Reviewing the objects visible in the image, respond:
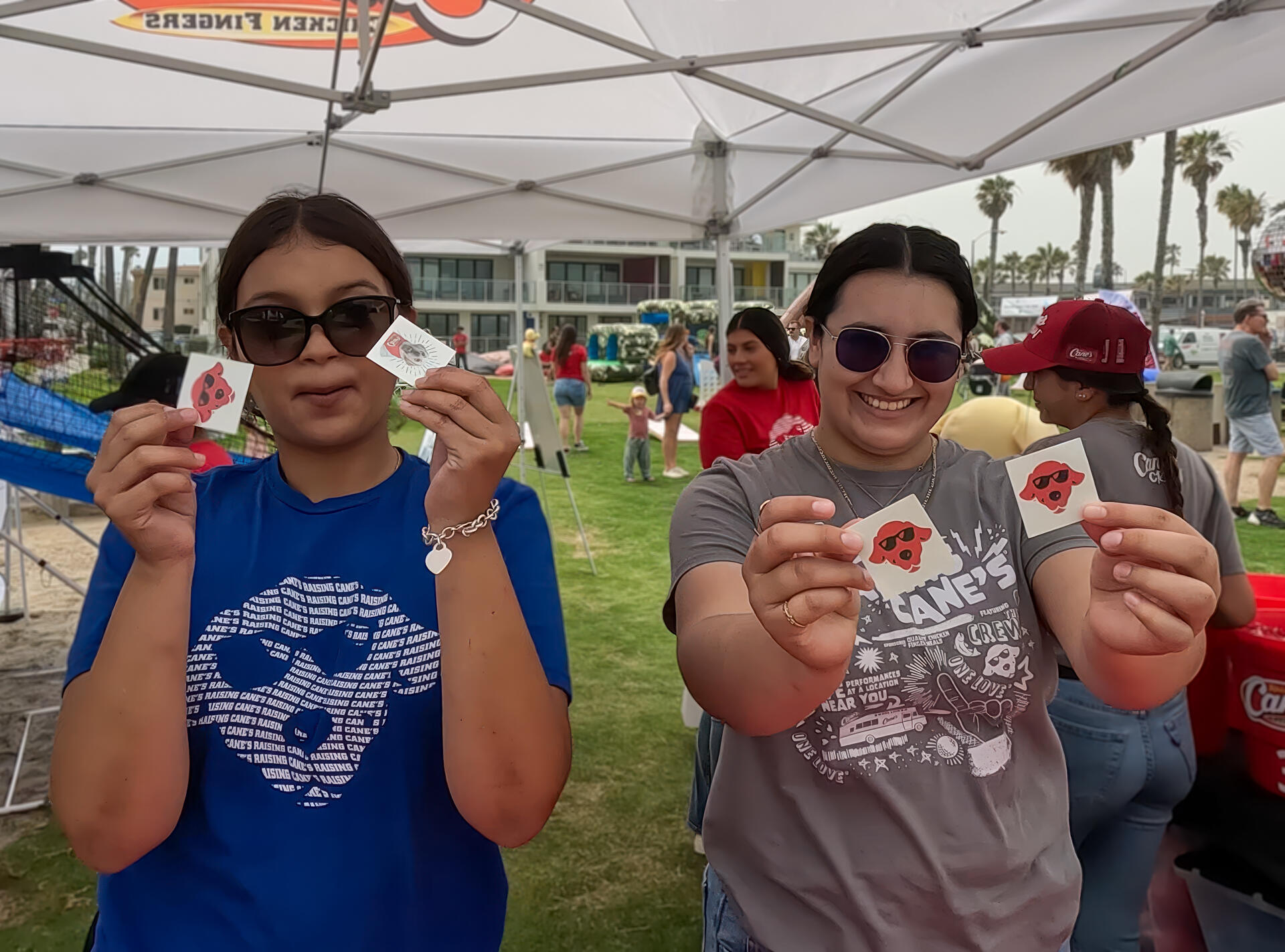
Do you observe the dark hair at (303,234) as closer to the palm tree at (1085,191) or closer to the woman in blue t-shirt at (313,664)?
the woman in blue t-shirt at (313,664)

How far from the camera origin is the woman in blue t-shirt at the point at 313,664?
1.04 meters

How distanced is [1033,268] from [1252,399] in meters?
92.5

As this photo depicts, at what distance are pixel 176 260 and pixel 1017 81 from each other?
23.4 ft

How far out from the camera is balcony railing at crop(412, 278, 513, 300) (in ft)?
138

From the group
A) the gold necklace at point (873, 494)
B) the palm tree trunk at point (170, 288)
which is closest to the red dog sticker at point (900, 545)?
the gold necklace at point (873, 494)

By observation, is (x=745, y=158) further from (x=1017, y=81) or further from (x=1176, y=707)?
(x=1176, y=707)

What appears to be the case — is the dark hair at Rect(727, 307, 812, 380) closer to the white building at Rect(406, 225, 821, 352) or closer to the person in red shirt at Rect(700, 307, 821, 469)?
the person in red shirt at Rect(700, 307, 821, 469)

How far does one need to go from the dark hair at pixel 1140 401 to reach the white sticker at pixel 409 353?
1553 mm

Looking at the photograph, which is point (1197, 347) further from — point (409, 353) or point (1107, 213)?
point (409, 353)

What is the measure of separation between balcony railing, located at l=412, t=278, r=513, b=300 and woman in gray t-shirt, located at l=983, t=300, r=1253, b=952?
41.3 metres

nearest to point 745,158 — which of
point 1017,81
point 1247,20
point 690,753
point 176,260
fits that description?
point 1017,81

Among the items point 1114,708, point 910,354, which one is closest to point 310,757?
point 910,354

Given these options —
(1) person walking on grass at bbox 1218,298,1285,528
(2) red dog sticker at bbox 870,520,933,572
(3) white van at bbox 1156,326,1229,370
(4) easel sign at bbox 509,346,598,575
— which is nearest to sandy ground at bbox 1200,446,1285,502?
(1) person walking on grass at bbox 1218,298,1285,528

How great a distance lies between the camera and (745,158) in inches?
180
